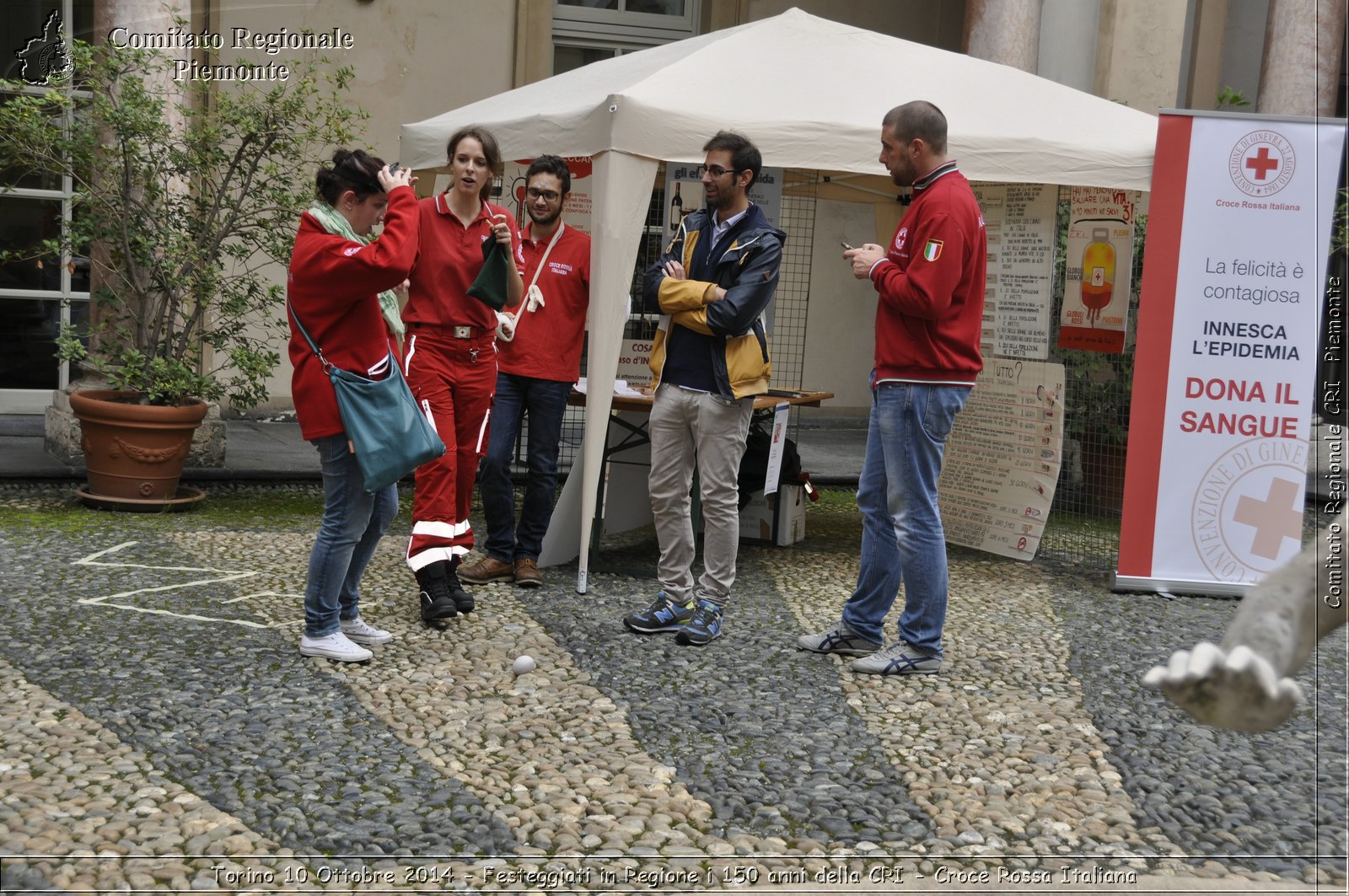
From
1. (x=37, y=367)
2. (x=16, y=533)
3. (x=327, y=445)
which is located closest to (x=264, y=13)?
(x=37, y=367)

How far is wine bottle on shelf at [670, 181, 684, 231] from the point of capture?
281 inches

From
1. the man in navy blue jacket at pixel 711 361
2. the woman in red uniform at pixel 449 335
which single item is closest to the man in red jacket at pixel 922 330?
the man in navy blue jacket at pixel 711 361

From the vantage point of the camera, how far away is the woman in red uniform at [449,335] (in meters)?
5.08

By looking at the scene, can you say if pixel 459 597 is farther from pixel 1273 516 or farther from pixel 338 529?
pixel 1273 516

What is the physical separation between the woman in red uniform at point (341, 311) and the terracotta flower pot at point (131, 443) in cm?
296

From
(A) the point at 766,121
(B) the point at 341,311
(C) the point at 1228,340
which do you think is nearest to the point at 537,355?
(A) the point at 766,121

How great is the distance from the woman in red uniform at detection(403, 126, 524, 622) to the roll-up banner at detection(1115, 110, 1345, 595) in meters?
3.10

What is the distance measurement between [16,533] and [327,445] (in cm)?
287

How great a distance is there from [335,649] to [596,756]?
120cm

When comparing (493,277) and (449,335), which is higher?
(493,277)

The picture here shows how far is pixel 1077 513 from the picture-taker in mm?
7754

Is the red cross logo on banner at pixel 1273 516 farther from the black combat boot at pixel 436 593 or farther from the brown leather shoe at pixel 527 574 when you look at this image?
the black combat boot at pixel 436 593

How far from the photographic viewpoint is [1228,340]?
6199 millimetres

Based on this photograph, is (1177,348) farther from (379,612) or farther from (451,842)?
(451,842)
